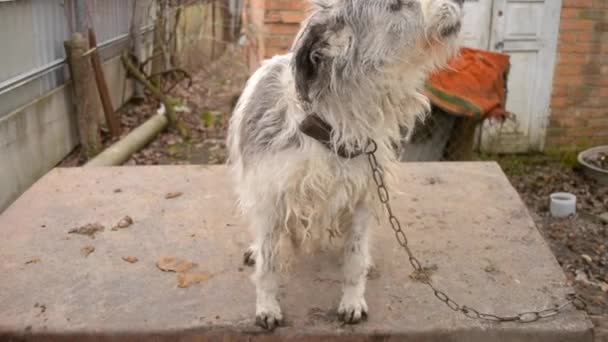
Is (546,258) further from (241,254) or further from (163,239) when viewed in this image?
(163,239)

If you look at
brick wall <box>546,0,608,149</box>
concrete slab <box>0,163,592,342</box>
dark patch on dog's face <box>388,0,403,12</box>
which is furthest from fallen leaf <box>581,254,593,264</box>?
dark patch on dog's face <box>388,0,403,12</box>

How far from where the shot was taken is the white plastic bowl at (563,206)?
531 cm

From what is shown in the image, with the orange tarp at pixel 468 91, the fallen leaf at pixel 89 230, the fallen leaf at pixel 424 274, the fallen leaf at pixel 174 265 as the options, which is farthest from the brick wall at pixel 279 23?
the fallen leaf at pixel 424 274

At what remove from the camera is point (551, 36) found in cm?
662

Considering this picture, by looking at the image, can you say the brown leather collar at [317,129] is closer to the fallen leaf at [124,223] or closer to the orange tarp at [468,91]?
the fallen leaf at [124,223]

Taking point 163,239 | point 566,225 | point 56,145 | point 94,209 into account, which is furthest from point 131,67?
point 566,225

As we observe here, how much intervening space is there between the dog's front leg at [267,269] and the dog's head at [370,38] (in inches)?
27.8

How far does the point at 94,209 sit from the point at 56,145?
175cm

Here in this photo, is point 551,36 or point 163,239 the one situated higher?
point 551,36

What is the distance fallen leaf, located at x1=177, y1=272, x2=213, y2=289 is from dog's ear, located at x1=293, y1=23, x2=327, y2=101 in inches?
46.9

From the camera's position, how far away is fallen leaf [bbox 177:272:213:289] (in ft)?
10.3

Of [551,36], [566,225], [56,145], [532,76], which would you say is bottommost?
[566,225]

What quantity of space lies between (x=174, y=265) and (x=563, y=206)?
3412 mm

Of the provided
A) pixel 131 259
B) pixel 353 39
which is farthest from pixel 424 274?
pixel 131 259
